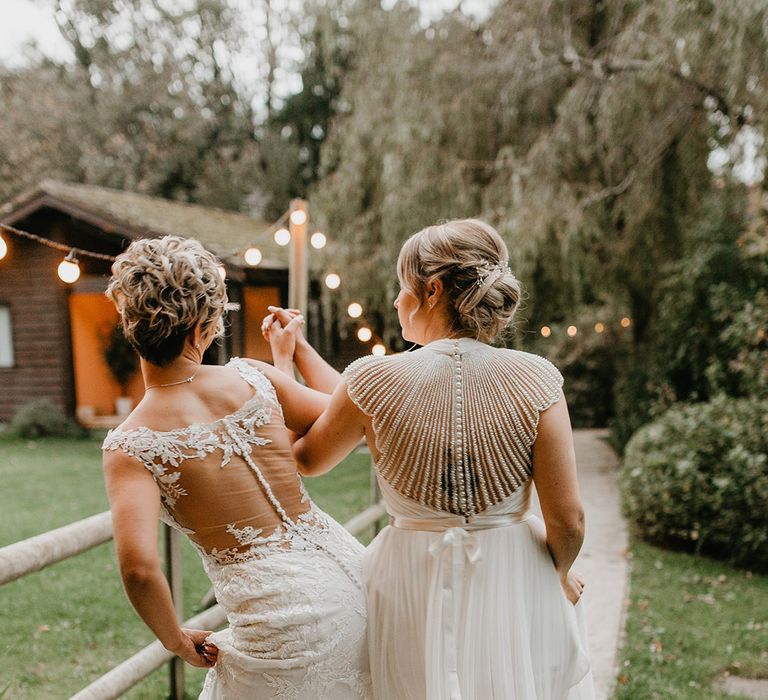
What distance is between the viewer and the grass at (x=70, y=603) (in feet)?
11.5

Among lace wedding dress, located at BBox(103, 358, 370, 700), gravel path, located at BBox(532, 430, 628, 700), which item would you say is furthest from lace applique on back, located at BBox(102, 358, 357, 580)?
gravel path, located at BBox(532, 430, 628, 700)

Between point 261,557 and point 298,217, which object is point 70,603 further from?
point 261,557

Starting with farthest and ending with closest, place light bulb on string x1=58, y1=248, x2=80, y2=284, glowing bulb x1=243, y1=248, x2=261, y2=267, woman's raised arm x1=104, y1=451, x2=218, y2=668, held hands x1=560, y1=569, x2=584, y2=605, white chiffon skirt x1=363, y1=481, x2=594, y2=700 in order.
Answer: glowing bulb x1=243, y1=248, x2=261, y2=267
light bulb on string x1=58, y1=248, x2=80, y2=284
held hands x1=560, y1=569, x2=584, y2=605
white chiffon skirt x1=363, y1=481, x2=594, y2=700
woman's raised arm x1=104, y1=451, x2=218, y2=668

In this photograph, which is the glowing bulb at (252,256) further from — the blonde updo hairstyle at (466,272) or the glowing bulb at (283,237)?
the blonde updo hairstyle at (466,272)

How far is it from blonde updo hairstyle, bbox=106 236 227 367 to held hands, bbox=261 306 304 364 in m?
0.49

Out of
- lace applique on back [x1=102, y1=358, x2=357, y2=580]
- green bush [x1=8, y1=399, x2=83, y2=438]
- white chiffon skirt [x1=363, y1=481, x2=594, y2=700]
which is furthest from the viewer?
green bush [x1=8, y1=399, x2=83, y2=438]

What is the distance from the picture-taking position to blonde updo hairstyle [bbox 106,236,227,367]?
1499 mm

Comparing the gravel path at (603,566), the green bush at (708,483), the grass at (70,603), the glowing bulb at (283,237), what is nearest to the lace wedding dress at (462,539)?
the gravel path at (603,566)

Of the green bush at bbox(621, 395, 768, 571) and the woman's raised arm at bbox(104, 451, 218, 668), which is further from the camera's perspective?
the green bush at bbox(621, 395, 768, 571)

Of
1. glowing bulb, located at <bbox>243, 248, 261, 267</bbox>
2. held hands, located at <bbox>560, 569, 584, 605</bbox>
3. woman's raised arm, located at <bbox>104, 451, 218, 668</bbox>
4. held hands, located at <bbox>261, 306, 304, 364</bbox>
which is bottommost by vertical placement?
held hands, located at <bbox>560, 569, 584, 605</bbox>

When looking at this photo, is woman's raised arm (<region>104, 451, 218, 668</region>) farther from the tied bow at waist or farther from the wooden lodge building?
the wooden lodge building

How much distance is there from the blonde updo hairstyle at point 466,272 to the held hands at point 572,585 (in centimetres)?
Result: 70

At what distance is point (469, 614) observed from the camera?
→ 1756 mm

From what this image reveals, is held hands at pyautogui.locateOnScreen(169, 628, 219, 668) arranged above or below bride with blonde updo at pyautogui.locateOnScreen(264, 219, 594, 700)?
below
